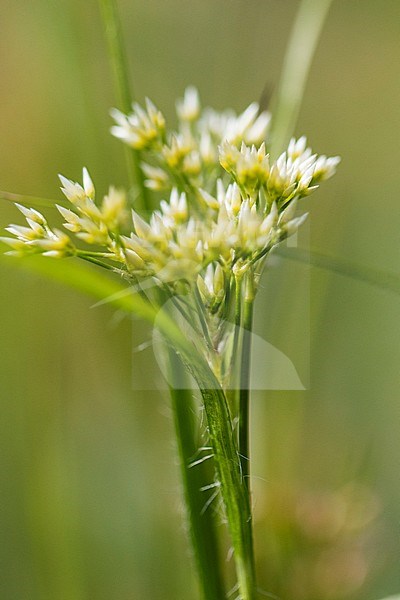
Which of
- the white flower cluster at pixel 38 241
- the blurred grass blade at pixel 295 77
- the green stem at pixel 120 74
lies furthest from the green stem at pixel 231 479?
the blurred grass blade at pixel 295 77

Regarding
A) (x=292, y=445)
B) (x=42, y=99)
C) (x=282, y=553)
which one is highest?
(x=42, y=99)

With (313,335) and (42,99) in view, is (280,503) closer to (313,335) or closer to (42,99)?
(313,335)

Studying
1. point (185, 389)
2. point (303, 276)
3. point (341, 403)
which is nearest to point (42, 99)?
point (303, 276)

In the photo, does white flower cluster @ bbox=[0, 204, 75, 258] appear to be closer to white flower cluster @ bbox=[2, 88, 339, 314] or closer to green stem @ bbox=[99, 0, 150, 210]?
white flower cluster @ bbox=[2, 88, 339, 314]

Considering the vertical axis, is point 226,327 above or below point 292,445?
above

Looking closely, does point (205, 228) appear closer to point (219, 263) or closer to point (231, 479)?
point (219, 263)

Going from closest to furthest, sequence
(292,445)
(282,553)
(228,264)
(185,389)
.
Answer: (228,264) → (185,389) → (282,553) → (292,445)

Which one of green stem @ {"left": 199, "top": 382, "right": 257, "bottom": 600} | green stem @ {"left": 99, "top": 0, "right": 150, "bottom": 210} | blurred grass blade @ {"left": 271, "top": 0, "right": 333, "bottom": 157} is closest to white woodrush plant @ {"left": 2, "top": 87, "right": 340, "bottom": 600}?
green stem @ {"left": 199, "top": 382, "right": 257, "bottom": 600}
